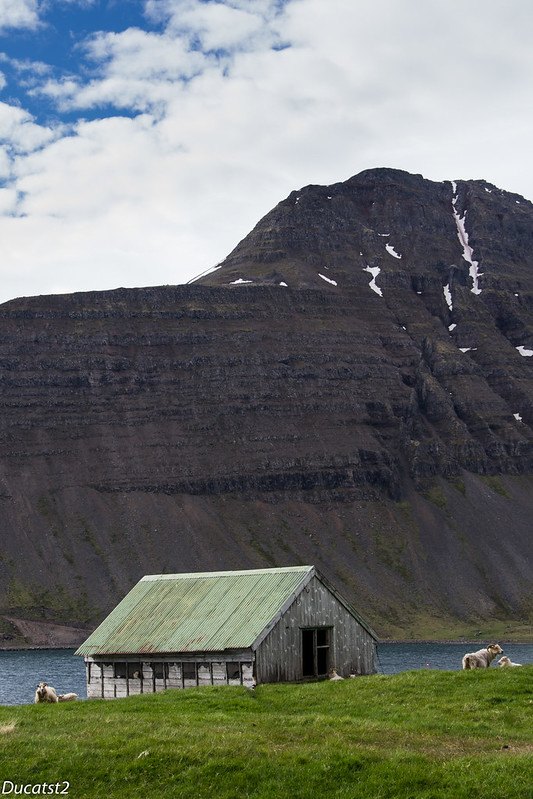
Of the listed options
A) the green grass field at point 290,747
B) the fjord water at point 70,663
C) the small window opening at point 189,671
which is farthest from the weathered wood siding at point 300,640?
the green grass field at point 290,747

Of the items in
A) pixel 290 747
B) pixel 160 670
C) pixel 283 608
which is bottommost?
pixel 160 670

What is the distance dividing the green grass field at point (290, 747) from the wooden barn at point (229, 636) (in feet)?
35.0

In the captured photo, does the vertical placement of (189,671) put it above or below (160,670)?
above

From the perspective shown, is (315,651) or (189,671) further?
(315,651)

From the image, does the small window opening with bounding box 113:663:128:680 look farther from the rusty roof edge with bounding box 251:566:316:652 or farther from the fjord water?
the fjord water

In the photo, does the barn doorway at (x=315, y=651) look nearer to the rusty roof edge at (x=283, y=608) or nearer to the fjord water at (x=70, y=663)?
the rusty roof edge at (x=283, y=608)

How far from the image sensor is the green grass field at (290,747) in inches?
905

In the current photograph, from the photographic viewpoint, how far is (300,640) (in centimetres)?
4756

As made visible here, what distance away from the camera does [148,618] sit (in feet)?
168

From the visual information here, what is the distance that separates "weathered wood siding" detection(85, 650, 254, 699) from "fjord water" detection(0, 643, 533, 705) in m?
16.6

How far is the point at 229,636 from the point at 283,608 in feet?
9.11

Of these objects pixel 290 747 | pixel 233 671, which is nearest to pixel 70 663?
pixel 233 671

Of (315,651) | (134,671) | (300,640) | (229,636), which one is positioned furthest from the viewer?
(134,671)

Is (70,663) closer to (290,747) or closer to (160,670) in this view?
(160,670)
